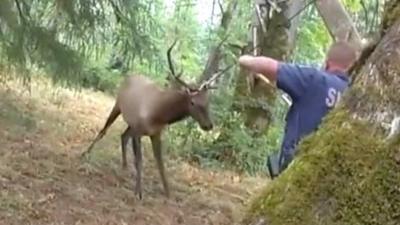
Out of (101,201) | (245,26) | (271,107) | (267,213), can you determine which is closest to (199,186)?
(101,201)

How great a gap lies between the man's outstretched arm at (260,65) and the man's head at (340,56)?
898 mm

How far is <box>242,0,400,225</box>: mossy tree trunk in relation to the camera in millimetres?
1694

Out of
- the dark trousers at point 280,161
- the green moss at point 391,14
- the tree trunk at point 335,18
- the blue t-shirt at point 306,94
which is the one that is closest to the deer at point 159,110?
the tree trunk at point 335,18

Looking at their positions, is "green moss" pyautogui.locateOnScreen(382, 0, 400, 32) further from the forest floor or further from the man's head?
the forest floor

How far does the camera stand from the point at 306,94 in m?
4.66

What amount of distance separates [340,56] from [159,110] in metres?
4.38

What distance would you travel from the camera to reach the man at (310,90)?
4441 millimetres

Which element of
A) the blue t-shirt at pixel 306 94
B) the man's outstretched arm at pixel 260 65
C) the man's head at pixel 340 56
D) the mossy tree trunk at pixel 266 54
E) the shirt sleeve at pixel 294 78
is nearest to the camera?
the man's outstretched arm at pixel 260 65

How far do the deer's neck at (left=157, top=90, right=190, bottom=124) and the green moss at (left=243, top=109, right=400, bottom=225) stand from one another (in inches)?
276

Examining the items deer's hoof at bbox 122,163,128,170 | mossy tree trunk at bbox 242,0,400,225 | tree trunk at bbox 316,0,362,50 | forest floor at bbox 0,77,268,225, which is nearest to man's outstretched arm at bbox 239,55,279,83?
mossy tree trunk at bbox 242,0,400,225

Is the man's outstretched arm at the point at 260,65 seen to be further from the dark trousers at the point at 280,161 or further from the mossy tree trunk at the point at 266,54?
the mossy tree trunk at the point at 266,54

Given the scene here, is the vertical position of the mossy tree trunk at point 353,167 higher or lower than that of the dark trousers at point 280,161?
higher

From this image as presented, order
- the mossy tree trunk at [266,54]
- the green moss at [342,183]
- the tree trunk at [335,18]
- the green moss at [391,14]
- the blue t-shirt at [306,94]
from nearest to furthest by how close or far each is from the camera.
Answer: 1. the green moss at [342,183]
2. the green moss at [391,14]
3. the blue t-shirt at [306,94]
4. the tree trunk at [335,18]
5. the mossy tree trunk at [266,54]

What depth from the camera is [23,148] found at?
995 centimetres
